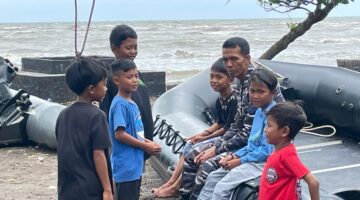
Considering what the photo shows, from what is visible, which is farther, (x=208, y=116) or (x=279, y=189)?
(x=208, y=116)

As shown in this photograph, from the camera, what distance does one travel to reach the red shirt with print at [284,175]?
3283mm

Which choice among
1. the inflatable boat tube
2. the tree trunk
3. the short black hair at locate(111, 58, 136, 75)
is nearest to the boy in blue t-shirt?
the short black hair at locate(111, 58, 136, 75)

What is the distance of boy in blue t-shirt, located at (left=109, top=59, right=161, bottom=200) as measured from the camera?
12.9 ft

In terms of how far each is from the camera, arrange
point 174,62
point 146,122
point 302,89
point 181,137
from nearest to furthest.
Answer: point 146,122 < point 181,137 < point 302,89 < point 174,62

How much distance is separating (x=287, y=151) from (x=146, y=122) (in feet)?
4.01

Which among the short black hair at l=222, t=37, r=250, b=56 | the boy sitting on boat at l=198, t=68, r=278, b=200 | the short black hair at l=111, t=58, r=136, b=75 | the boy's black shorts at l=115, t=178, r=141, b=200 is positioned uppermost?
the short black hair at l=222, t=37, r=250, b=56

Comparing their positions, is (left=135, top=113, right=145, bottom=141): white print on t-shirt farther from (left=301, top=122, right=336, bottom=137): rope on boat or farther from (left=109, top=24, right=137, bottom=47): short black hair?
(left=301, top=122, right=336, bottom=137): rope on boat

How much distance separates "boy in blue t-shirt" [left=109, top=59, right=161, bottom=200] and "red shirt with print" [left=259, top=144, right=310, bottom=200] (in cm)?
87

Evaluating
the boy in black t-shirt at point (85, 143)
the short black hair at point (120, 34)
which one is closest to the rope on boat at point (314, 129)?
the short black hair at point (120, 34)

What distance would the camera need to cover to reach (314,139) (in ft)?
19.0

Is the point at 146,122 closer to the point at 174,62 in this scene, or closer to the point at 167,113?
the point at 167,113

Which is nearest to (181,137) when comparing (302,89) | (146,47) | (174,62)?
(302,89)

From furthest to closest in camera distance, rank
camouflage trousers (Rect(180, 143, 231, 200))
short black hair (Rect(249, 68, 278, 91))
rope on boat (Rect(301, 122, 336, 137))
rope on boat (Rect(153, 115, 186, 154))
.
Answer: rope on boat (Rect(301, 122, 336, 137)) < rope on boat (Rect(153, 115, 186, 154)) < camouflage trousers (Rect(180, 143, 231, 200)) < short black hair (Rect(249, 68, 278, 91))

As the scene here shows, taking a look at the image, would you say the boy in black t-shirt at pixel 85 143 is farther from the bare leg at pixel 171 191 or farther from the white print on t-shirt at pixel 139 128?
the bare leg at pixel 171 191
